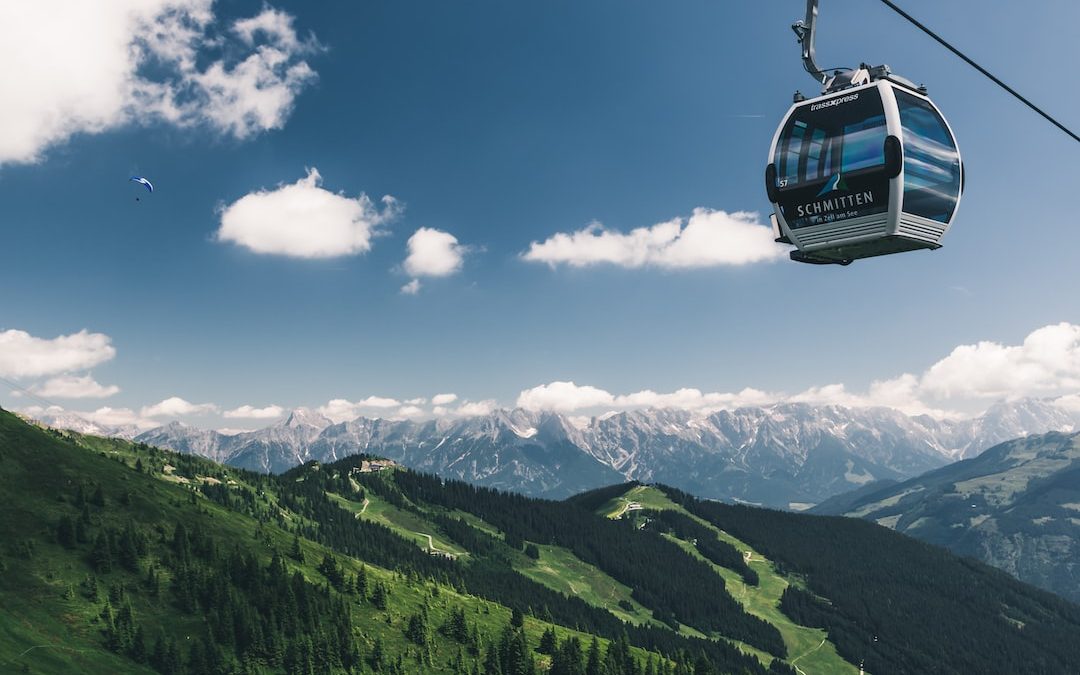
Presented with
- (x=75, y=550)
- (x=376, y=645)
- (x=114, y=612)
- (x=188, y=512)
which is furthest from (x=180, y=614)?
(x=188, y=512)

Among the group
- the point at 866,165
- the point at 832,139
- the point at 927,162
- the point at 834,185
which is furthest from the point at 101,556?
the point at 927,162

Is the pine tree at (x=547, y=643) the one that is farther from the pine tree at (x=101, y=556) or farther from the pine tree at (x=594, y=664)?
the pine tree at (x=101, y=556)

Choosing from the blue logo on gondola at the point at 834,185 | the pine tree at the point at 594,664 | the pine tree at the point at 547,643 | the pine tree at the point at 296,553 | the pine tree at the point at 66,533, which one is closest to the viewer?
the blue logo on gondola at the point at 834,185

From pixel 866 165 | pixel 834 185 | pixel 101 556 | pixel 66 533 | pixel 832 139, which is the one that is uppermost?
pixel 832 139

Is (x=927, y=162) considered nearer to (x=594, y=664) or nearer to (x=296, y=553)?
→ (x=594, y=664)

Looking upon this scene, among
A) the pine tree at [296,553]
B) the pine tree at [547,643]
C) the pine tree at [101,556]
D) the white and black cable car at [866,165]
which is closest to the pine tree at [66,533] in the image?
the pine tree at [101,556]
